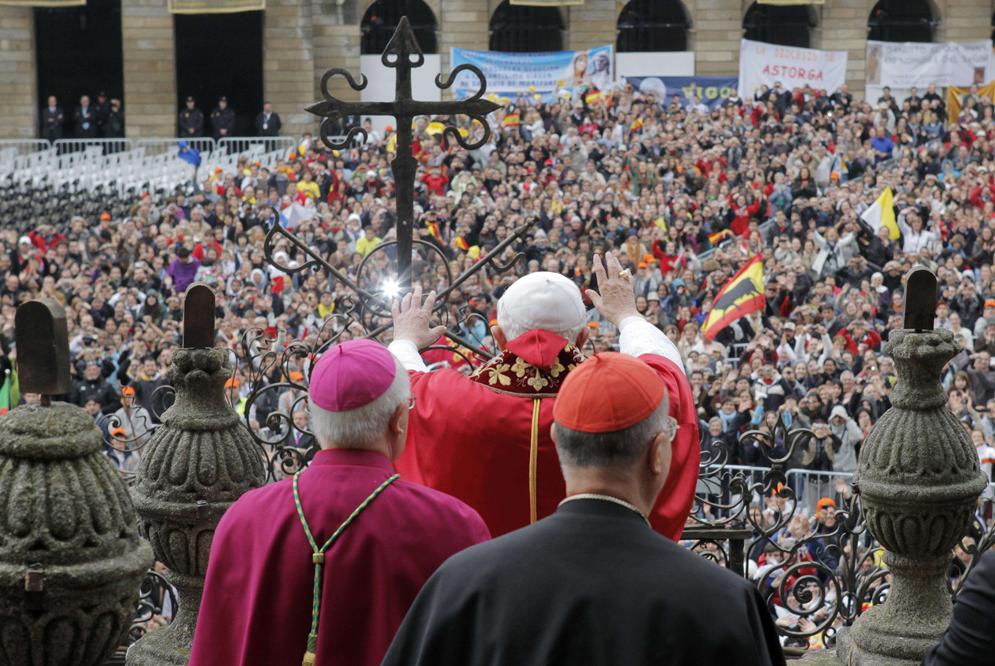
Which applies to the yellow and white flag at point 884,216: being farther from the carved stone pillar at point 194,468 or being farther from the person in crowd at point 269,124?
the carved stone pillar at point 194,468

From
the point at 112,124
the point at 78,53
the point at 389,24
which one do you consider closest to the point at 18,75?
the point at 78,53

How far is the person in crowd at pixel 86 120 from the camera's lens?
30281 millimetres

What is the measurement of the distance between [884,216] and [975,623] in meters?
16.5

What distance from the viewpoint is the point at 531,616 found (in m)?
2.58

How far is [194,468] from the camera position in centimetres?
456

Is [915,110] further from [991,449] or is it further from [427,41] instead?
[991,449]

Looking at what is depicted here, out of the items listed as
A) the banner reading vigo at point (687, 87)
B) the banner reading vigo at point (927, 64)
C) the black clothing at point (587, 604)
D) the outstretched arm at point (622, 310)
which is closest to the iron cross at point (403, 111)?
the outstretched arm at point (622, 310)

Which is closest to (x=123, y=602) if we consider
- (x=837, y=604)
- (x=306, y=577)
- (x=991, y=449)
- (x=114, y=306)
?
(x=306, y=577)

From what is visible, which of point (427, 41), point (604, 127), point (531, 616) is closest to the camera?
point (531, 616)

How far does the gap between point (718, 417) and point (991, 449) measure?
212 centimetres

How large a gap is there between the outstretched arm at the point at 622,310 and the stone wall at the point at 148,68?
30.7m

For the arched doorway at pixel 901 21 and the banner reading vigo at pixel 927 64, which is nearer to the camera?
the banner reading vigo at pixel 927 64

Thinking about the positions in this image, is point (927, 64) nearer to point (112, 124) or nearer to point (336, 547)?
point (112, 124)

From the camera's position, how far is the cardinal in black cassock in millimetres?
2523
